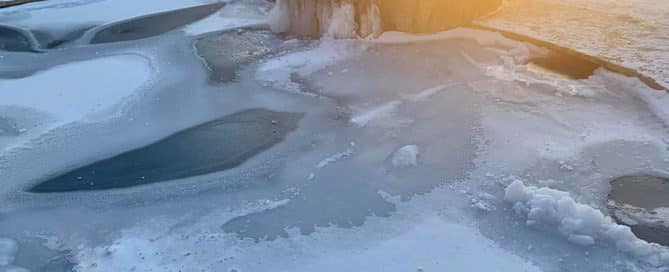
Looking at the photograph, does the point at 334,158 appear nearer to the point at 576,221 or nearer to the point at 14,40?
the point at 576,221

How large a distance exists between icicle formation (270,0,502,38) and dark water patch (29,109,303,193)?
6.36ft

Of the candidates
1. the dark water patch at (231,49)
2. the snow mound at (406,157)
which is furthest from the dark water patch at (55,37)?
the snow mound at (406,157)

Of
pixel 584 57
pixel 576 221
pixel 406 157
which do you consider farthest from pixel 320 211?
pixel 584 57

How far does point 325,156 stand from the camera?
3.85m

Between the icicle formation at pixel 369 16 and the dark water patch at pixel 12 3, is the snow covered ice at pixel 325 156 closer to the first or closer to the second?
the icicle formation at pixel 369 16

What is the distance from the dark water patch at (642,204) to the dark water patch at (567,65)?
68.2 inches

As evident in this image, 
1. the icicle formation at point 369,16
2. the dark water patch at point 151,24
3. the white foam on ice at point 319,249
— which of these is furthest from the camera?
the dark water patch at point 151,24

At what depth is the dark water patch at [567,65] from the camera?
506 centimetres

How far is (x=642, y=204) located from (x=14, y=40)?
658cm

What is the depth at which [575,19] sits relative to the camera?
6.46 metres

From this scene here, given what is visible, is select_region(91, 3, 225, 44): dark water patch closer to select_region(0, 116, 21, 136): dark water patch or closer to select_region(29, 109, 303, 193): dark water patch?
select_region(0, 116, 21, 136): dark water patch

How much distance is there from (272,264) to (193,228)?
549 millimetres

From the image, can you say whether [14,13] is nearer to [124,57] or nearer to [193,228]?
[124,57]

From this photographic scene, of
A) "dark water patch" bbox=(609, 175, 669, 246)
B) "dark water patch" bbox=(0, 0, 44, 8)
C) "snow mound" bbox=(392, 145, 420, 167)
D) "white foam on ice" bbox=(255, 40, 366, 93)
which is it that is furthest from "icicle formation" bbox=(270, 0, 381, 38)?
"dark water patch" bbox=(0, 0, 44, 8)
